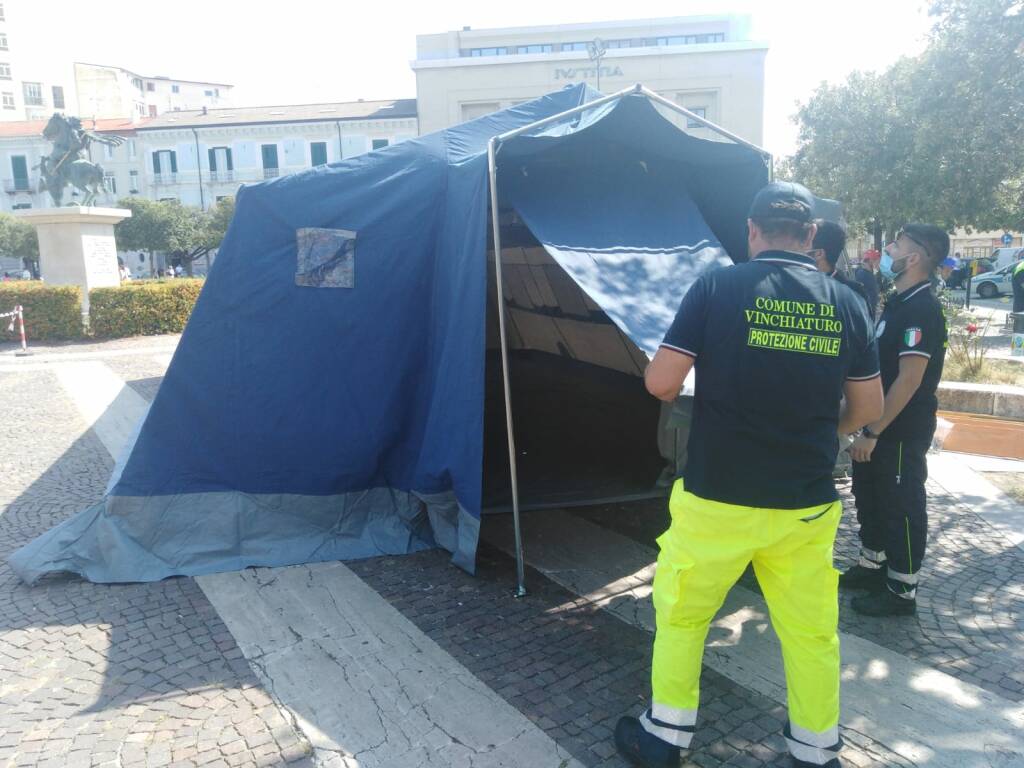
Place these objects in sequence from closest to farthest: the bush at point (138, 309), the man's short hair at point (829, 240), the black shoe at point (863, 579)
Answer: the black shoe at point (863, 579) < the man's short hair at point (829, 240) < the bush at point (138, 309)

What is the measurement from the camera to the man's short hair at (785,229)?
8.93 ft

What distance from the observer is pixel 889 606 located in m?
3.98

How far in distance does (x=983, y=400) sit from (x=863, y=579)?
539 cm

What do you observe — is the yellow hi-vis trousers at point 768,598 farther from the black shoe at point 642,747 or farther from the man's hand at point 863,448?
the man's hand at point 863,448

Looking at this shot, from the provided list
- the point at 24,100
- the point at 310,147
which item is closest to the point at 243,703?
the point at 310,147

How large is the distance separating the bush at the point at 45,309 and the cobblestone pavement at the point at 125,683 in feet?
41.2

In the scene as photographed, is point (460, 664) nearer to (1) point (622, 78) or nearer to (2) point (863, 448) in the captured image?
(2) point (863, 448)

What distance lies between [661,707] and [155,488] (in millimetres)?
3605

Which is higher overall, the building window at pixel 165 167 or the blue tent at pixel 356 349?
the building window at pixel 165 167

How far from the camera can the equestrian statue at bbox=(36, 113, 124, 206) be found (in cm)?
1859

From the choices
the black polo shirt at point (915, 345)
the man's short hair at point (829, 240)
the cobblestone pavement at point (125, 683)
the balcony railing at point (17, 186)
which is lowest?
the cobblestone pavement at point (125, 683)

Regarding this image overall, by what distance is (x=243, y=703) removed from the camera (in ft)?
10.9

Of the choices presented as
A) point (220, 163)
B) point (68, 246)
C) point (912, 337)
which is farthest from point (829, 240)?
point (220, 163)

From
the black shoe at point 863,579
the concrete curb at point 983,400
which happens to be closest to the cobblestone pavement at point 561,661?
the black shoe at point 863,579
